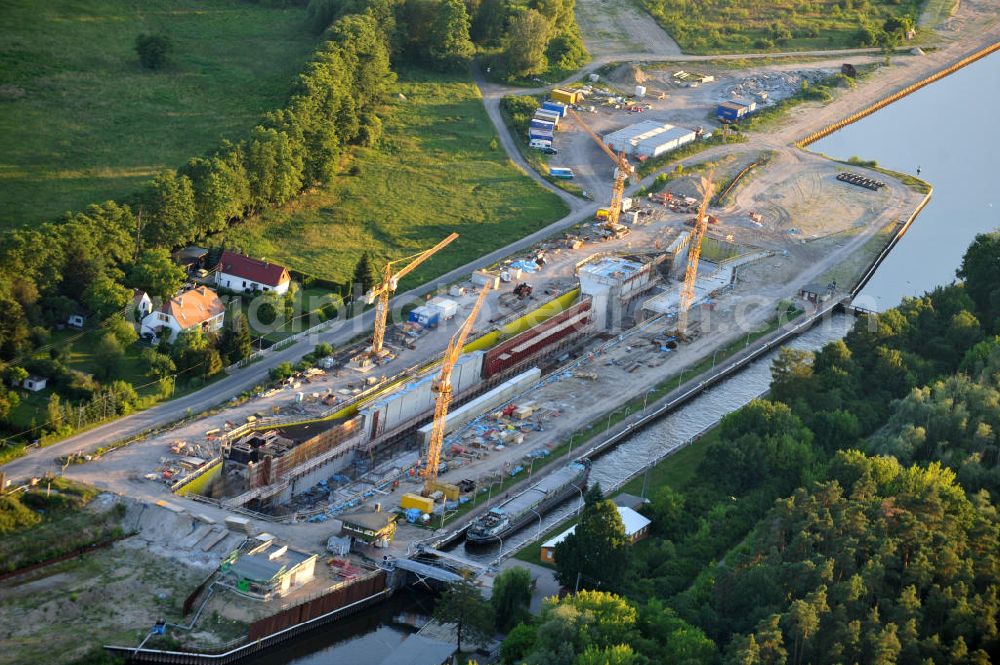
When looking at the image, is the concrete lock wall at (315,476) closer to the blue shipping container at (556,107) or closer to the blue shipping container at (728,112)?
the blue shipping container at (556,107)

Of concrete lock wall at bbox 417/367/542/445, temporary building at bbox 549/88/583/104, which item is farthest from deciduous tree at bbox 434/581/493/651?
temporary building at bbox 549/88/583/104

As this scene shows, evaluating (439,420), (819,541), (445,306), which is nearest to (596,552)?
(819,541)

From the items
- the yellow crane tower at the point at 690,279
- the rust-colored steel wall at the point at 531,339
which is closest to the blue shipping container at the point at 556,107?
the yellow crane tower at the point at 690,279

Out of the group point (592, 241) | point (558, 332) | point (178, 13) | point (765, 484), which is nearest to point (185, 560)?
point (765, 484)

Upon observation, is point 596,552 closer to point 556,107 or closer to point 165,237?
point 165,237

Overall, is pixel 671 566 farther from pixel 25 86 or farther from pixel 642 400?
pixel 25 86
